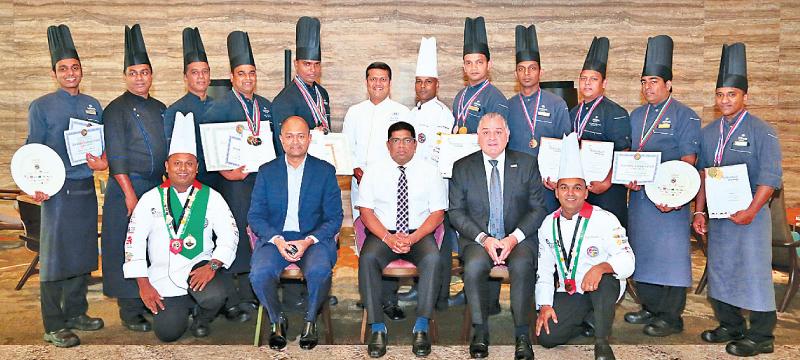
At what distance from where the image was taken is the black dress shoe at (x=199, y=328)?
173 inches

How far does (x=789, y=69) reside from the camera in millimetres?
8148

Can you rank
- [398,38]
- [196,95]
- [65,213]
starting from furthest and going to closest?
[398,38]
[196,95]
[65,213]

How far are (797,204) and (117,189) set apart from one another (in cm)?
725

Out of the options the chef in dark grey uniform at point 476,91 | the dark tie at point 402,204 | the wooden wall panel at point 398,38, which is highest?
the wooden wall panel at point 398,38

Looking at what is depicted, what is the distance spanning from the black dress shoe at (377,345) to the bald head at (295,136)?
1139 mm

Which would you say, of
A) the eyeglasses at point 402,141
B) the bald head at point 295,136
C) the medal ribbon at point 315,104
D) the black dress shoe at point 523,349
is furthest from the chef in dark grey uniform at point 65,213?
the black dress shoe at point 523,349

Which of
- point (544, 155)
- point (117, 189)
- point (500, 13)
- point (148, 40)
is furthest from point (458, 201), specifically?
point (148, 40)

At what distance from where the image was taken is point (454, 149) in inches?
180

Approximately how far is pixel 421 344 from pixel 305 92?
1913 mm

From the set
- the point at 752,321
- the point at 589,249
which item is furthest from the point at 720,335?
the point at 589,249

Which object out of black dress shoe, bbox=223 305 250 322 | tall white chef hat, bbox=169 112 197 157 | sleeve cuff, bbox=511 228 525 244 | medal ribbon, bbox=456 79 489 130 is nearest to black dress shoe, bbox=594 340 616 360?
sleeve cuff, bbox=511 228 525 244

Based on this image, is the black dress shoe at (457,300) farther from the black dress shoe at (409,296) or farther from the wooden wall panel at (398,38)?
the wooden wall panel at (398,38)

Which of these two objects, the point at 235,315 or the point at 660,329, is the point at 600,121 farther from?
the point at 235,315

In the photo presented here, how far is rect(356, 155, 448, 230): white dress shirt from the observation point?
4.41m
